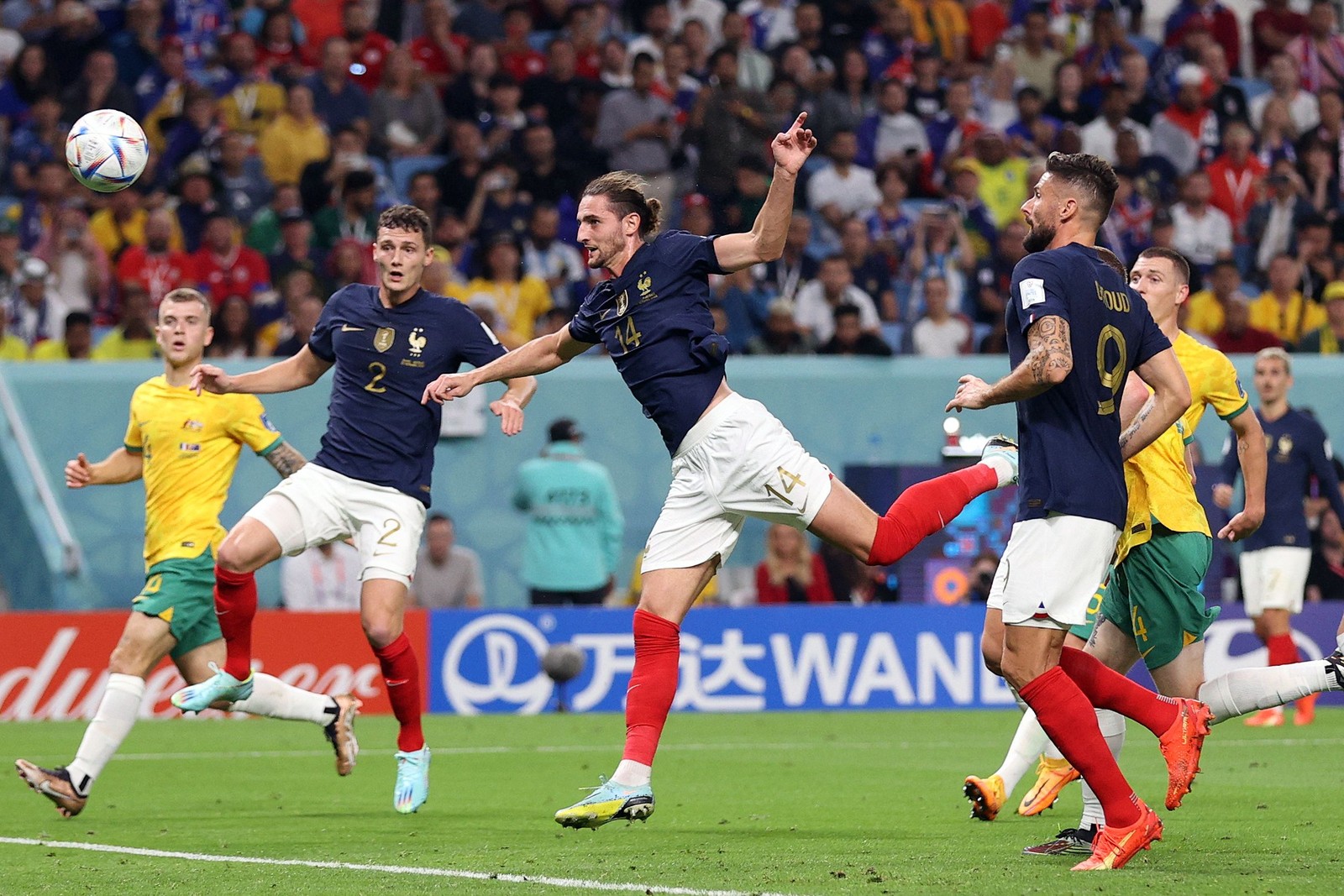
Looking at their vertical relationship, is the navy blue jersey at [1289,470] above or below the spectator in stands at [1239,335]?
below

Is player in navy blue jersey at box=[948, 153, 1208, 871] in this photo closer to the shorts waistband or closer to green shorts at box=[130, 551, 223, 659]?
the shorts waistband

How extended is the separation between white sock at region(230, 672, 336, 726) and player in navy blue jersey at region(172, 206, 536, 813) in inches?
9.7

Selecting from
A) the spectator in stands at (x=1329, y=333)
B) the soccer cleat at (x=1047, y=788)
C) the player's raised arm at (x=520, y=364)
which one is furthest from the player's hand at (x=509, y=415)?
the spectator in stands at (x=1329, y=333)

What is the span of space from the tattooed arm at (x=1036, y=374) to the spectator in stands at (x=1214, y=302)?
12089mm

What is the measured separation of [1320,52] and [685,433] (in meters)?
16.9

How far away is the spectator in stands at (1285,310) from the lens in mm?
18062

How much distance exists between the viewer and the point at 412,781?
8.57 meters

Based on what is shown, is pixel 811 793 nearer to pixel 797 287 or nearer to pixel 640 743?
pixel 640 743

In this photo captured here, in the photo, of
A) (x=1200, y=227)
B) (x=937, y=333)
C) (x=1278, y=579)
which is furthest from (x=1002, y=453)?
(x=1200, y=227)

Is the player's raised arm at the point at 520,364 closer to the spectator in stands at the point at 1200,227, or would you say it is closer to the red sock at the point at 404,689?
the red sock at the point at 404,689

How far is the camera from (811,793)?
30.8 ft

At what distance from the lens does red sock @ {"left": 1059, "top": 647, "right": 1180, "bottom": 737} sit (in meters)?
6.70

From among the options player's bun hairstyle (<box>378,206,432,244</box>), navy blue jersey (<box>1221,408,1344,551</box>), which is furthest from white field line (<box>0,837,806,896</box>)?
navy blue jersey (<box>1221,408,1344,551</box>)

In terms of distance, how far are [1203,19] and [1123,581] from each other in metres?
16.1
